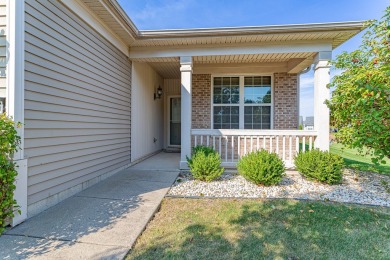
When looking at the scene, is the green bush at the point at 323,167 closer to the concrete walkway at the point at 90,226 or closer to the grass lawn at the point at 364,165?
the grass lawn at the point at 364,165

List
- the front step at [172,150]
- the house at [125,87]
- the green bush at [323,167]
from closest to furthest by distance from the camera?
the house at [125,87]
the green bush at [323,167]
the front step at [172,150]

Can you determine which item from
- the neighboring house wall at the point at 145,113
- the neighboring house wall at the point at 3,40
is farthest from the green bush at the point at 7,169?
the neighboring house wall at the point at 145,113

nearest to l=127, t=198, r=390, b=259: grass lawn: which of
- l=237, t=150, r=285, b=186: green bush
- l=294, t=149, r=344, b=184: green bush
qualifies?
l=237, t=150, r=285, b=186: green bush

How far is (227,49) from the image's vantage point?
529cm

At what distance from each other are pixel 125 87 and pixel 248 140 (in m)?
3.41

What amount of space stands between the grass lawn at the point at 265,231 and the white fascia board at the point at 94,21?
3.43 m

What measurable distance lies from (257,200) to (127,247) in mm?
2105

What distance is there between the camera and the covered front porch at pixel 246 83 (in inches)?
198

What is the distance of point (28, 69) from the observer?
272 cm

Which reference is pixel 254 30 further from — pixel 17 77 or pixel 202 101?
pixel 17 77

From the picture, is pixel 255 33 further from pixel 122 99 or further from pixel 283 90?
pixel 122 99

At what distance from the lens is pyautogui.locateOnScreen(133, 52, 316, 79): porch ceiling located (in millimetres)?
5506

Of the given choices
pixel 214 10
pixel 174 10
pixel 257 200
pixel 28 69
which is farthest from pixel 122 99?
pixel 214 10

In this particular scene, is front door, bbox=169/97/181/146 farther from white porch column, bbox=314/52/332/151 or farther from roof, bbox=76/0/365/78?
white porch column, bbox=314/52/332/151
